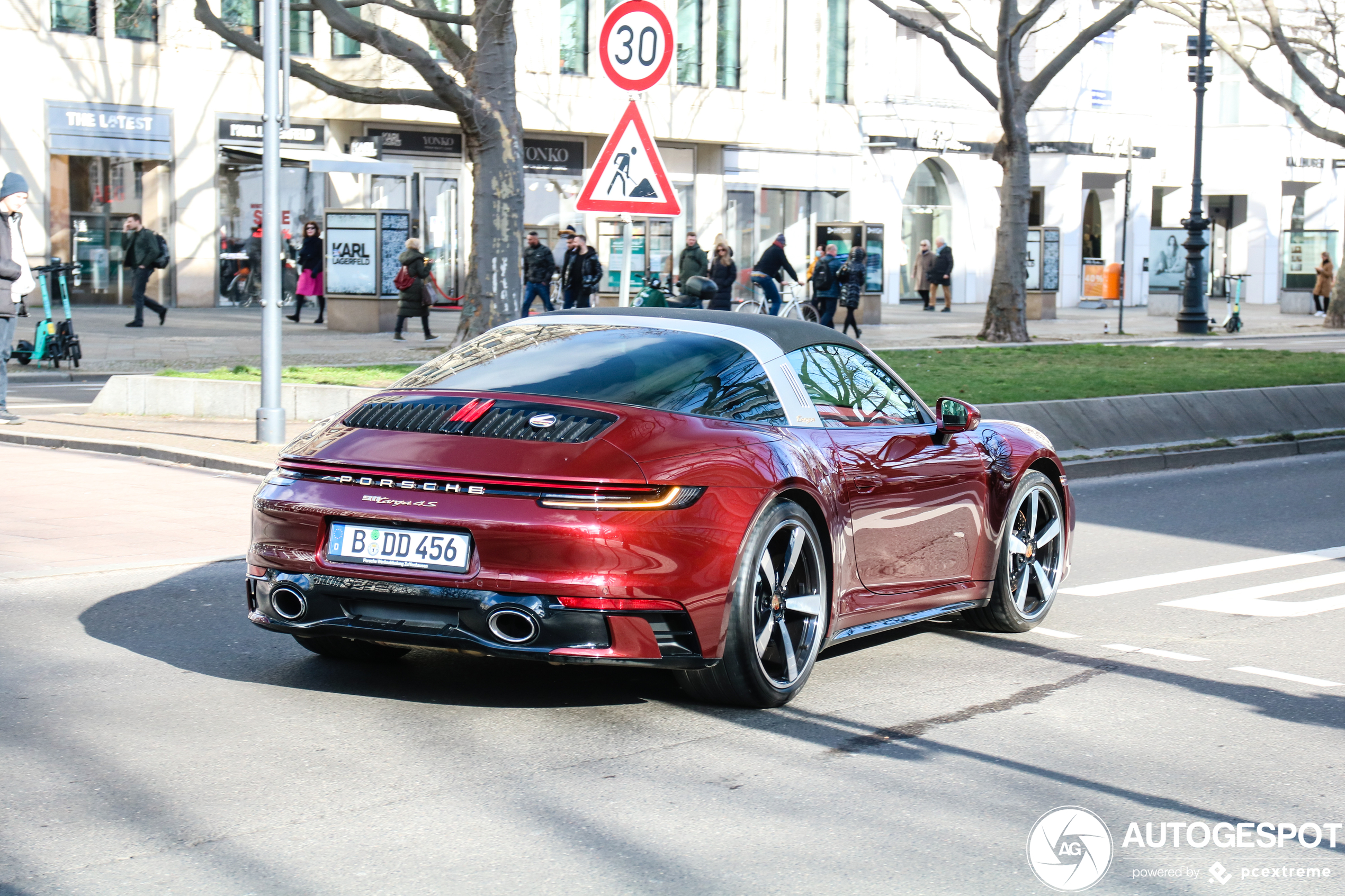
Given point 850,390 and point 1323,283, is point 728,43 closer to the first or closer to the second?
point 1323,283

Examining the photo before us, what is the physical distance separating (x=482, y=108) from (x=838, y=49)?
29384 millimetres

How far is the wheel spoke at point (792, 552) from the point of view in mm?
A: 5996

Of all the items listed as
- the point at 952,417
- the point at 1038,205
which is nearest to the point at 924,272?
the point at 1038,205

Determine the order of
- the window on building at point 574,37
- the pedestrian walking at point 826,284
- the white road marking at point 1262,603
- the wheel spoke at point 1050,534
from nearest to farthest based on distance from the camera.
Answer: the wheel spoke at point 1050,534 < the white road marking at point 1262,603 < the pedestrian walking at point 826,284 < the window on building at point 574,37

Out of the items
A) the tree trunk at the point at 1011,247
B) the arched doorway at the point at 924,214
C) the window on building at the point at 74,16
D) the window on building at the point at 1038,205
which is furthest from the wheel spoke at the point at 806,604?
the window on building at the point at 1038,205

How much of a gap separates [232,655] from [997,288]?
2313 cm

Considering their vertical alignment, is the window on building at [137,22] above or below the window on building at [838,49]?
below

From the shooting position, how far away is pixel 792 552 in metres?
6.01

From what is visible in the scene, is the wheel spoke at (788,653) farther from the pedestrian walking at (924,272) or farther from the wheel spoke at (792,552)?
the pedestrian walking at (924,272)

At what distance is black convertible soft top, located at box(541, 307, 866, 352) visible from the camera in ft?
21.7

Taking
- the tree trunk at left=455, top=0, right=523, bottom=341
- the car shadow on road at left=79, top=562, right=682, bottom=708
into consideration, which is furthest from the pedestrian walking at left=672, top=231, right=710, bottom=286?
the car shadow on road at left=79, top=562, right=682, bottom=708

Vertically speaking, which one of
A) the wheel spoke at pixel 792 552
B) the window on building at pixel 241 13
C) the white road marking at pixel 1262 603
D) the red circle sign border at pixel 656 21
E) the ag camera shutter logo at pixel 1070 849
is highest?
the window on building at pixel 241 13

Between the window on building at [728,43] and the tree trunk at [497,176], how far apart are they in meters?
24.7

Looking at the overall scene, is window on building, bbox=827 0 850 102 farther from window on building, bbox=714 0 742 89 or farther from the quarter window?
the quarter window
